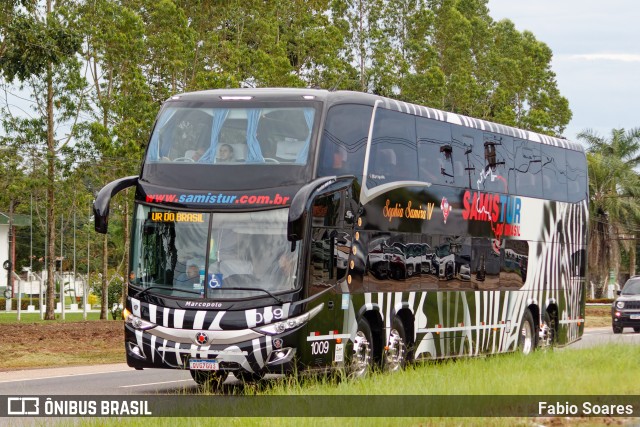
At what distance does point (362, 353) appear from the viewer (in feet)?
62.1

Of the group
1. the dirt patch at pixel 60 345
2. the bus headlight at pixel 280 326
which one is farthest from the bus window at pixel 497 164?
the dirt patch at pixel 60 345

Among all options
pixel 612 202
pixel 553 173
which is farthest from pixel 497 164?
pixel 612 202

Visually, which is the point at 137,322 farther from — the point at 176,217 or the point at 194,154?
the point at 194,154

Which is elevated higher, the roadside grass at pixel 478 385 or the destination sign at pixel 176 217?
the destination sign at pixel 176 217

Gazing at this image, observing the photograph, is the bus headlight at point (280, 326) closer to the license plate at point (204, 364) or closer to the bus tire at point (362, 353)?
the license plate at point (204, 364)

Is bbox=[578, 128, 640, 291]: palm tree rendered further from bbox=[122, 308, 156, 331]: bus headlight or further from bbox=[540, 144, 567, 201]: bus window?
bbox=[122, 308, 156, 331]: bus headlight

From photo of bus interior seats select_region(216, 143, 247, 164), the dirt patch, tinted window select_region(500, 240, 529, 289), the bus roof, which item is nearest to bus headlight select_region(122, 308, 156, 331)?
photo of bus interior seats select_region(216, 143, 247, 164)

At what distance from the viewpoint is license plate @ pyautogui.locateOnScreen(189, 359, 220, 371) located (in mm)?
16750

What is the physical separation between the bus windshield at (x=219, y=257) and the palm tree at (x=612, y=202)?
5788cm

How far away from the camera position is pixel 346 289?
18344 mm

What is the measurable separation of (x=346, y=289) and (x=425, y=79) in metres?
44.2

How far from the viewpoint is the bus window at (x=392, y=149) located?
19.2 metres

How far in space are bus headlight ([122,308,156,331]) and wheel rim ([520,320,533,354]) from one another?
10085mm

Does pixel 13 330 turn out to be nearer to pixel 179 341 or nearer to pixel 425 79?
pixel 179 341
